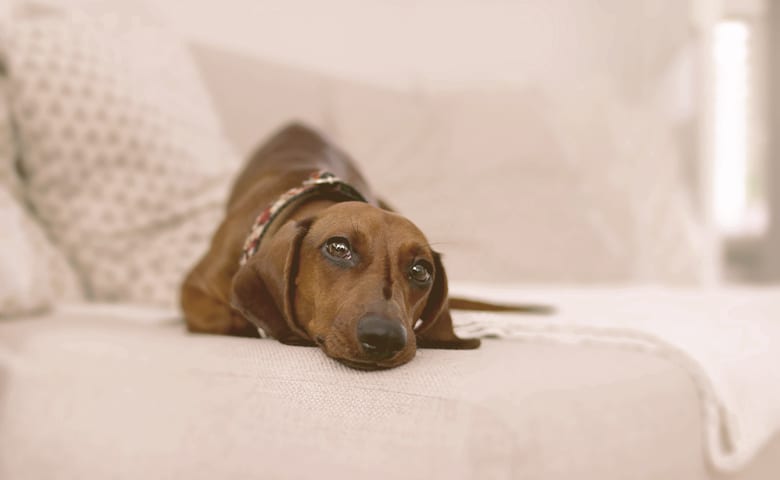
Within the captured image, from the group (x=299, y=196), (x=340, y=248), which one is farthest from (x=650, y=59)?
(x=340, y=248)

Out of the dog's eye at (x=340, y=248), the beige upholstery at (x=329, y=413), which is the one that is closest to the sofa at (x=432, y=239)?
the beige upholstery at (x=329, y=413)

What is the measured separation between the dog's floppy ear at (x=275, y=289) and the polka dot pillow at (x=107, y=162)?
2.43 feet

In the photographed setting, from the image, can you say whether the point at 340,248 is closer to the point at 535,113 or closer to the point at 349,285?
the point at 349,285

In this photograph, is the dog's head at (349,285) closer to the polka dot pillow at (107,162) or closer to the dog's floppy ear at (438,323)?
the dog's floppy ear at (438,323)

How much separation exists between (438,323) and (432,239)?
19 cm

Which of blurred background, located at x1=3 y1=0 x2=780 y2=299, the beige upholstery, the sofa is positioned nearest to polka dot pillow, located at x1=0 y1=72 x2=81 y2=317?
the sofa

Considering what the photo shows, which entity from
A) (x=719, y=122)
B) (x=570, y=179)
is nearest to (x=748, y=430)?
(x=570, y=179)

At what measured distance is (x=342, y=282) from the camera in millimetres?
896

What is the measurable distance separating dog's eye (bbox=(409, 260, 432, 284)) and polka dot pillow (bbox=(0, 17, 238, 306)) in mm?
872

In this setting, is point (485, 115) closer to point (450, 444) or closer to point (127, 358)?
point (127, 358)

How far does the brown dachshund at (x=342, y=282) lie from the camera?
0.82 meters

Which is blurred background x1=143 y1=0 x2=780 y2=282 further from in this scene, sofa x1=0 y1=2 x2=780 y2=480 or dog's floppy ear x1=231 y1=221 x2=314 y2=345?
dog's floppy ear x1=231 y1=221 x2=314 y2=345

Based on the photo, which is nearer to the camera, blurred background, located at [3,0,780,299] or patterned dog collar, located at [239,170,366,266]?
patterned dog collar, located at [239,170,366,266]

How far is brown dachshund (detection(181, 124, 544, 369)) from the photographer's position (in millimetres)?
823
